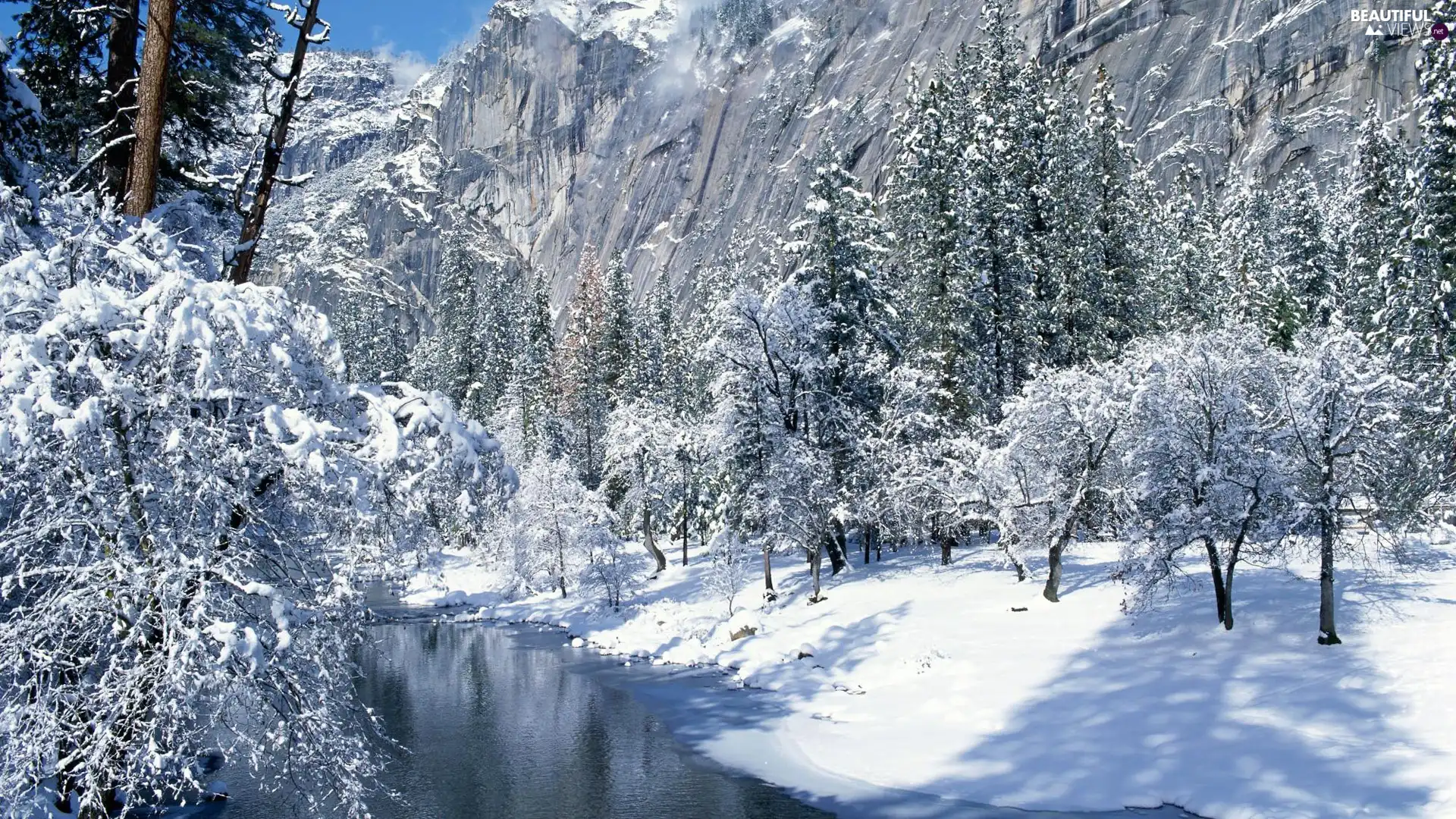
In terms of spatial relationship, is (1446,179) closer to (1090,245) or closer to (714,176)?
(1090,245)

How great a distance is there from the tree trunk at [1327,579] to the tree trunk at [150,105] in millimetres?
22460

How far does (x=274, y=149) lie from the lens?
28.9 feet

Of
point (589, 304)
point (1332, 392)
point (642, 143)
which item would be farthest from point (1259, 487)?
point (642, 143)

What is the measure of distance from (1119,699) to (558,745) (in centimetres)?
1353

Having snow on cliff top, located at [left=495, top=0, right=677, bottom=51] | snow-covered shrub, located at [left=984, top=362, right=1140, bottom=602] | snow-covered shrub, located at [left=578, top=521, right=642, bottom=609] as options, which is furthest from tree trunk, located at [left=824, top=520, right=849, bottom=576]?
snow on cliff top, located at [left=495, top=0, right=677, bottom=51]

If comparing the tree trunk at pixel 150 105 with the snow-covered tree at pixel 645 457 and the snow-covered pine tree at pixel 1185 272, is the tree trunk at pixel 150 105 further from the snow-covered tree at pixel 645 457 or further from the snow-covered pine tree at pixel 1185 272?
the snow-covered tree at pixel 645 457

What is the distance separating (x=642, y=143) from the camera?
517 feet

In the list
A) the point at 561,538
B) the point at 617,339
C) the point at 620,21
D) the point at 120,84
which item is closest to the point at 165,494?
the point at 120,84

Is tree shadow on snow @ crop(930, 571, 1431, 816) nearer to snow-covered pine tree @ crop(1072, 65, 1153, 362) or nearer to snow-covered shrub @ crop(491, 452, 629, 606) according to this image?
snow-covered pine tree @ crop(1072, 65, 1153, 362)

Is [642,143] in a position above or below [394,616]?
above

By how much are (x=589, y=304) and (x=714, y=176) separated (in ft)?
257

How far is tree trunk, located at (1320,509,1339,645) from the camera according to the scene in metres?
19.8

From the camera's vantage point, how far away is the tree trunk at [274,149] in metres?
8.80

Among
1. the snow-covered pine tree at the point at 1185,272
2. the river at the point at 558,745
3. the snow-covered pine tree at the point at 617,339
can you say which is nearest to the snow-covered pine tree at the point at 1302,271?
the snow-covered pine tree at the point at 1185,272
